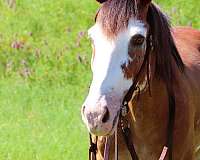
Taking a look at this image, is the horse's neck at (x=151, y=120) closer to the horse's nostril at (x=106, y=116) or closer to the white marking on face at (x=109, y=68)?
the white marking on face at (x=109, y=68)

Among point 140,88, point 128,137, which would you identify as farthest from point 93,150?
point 140,88

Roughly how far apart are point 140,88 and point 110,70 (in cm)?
51

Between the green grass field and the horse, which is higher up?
the horse

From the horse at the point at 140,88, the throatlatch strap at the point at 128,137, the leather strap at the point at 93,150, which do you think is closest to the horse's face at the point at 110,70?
the horse at the point at 140,88

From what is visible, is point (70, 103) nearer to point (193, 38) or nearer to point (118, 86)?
point (193, 38)

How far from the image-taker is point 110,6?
457 cm

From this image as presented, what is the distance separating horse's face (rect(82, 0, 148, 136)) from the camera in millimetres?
4270

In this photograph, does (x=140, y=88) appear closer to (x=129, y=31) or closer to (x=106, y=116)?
(x=129, y=31)

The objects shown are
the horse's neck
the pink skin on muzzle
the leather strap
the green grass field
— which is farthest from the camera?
the green grass field

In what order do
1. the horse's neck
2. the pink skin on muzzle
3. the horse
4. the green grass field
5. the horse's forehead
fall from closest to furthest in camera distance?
the pink skin on muzzle < the horse < the horse's forehead < the horse's neck < the green grass field

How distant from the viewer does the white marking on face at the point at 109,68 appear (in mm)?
4285

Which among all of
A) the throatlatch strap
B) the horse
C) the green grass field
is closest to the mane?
the horse

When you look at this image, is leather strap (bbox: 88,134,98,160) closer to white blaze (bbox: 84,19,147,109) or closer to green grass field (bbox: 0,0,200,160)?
white blaze (bbox: 84,19,147,109)

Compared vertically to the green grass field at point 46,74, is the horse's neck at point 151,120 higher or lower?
higher
